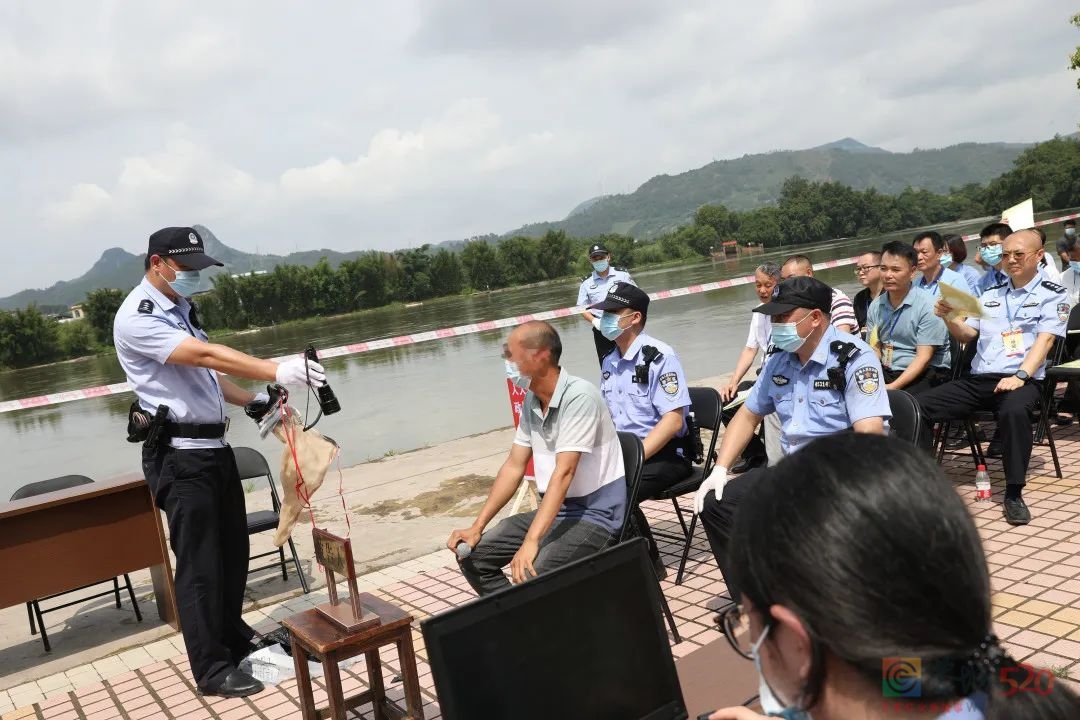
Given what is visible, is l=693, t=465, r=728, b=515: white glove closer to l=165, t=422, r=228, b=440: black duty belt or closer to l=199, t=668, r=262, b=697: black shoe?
l=199, t=668, r=262, b=697: black shoe

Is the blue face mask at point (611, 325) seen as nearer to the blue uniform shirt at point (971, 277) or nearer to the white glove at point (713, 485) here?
the white glove at point (713, 485)

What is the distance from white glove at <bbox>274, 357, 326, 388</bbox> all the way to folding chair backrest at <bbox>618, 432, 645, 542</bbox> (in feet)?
4.52

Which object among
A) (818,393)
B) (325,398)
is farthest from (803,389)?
(325,398)

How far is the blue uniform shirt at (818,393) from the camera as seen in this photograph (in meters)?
3.62

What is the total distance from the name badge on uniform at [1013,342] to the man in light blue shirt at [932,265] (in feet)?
2.10

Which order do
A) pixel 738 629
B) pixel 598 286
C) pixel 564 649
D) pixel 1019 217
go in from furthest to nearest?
pixel 598 286 → pixel 1019 217 → pixel 564 649 → pixel 738 629

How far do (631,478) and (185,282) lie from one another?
223 centimetres

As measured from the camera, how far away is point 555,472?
3357 millimetres

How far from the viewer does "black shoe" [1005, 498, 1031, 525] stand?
4.44 metres

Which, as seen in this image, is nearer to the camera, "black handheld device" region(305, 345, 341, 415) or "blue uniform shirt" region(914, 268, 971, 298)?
"black handheld device" region(305, 345, 341, 415)

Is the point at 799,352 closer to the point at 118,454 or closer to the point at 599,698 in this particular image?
the point at 599,698

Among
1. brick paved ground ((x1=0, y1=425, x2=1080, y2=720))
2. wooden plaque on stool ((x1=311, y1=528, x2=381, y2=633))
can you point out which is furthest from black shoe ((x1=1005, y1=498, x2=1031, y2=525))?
wooden plaque on stool ((x1=311, y1=528, x2=381, y2=633))

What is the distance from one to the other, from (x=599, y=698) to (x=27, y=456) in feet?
39.9

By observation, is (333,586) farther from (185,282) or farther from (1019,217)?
(1019,217)
